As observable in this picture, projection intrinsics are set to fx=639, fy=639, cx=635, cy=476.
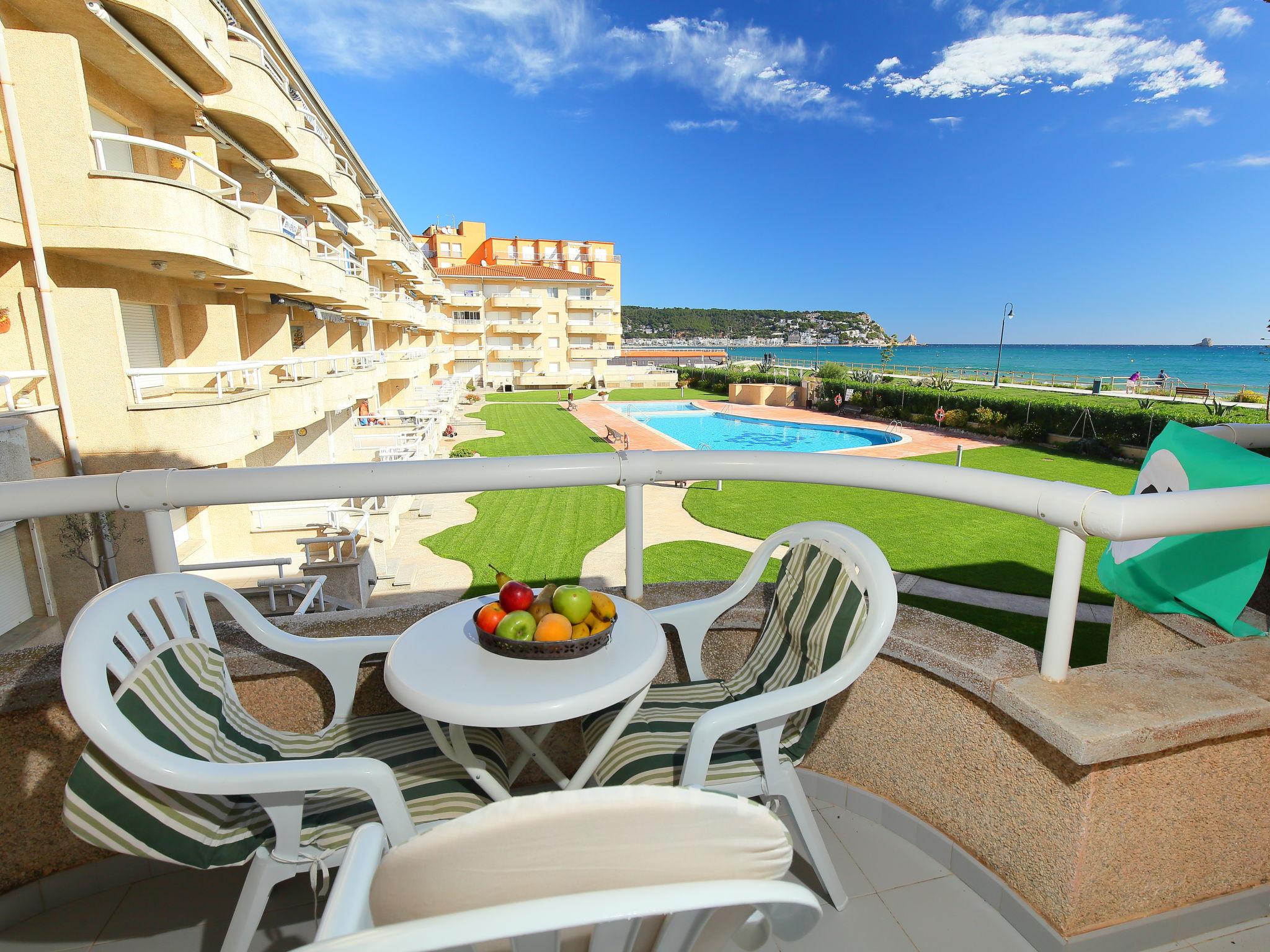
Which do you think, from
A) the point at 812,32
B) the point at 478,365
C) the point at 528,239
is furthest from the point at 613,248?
the point at 812,32

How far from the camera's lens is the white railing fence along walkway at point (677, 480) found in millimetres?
1572

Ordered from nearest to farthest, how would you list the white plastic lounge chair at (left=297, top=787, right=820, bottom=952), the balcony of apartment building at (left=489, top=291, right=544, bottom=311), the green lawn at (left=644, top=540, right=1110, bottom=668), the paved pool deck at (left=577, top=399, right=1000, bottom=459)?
the white plastic lounge chair at (left=297, top=787, right=820, bottom=952)
the green lawn at (left=644, top=540, right=1110, bottom=668)
the paved pool deck at (left=577, top=399, right=1000, bottom=459)
the balcony of apartment building at (left=489, top=291, right=544, bottom=311)

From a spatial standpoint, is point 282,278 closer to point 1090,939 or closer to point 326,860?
point 326,860

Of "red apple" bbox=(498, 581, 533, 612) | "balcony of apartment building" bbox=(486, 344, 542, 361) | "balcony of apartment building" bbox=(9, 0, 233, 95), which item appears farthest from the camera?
"balcony of apartment building" bbox=(486, 344, 542, 361)

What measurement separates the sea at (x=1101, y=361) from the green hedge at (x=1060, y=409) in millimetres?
46066

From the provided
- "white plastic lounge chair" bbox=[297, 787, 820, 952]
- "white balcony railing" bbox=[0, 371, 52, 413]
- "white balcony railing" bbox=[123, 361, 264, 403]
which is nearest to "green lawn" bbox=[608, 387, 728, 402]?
"white balcony railing" bbox=[123, 361, 264, 403]

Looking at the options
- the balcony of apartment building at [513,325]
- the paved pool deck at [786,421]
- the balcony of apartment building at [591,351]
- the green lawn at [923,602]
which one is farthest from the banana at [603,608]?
Result: the balcony of apartment building at [591,351]

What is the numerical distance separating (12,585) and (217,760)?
8417 mm

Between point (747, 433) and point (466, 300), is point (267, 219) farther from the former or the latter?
point (466, 300)

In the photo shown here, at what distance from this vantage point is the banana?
183cm

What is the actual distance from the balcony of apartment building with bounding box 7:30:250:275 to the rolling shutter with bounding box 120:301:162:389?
148 centimetres

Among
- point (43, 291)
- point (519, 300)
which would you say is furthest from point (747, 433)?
point (519, 300)

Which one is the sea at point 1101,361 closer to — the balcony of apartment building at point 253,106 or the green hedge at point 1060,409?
the green hedge at point 1060,409

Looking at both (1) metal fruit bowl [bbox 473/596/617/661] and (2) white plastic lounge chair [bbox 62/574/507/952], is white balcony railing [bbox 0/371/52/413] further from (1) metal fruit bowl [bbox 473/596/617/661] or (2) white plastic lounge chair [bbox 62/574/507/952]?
(1) metal fruit bowl [bbox 473/596/617/661]
